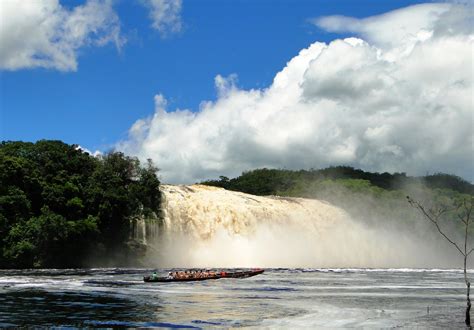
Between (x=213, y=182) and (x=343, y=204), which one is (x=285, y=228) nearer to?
(x=343, y=204)

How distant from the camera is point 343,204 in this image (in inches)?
3976

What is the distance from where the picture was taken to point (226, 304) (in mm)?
29469

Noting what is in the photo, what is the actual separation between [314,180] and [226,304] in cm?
10979

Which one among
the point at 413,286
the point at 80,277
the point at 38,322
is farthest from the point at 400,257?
the point at 38,322

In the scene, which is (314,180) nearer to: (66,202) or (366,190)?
(366,190)

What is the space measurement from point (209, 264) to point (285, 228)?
Answer: 12489 mm

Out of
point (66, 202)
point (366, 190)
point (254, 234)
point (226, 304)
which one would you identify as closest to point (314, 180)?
point (366, 190)

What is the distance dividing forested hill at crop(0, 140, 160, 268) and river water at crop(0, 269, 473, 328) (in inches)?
510

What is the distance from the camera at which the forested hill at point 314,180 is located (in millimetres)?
131000

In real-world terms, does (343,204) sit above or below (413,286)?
above

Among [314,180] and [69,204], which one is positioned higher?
[314,180]

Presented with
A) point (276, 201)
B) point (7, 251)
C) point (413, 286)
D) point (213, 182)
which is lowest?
point (413, 286)

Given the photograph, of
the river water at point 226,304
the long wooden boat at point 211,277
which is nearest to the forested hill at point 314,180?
the long wooden boat at point 211,277

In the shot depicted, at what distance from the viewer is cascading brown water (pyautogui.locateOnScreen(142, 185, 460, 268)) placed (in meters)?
65.1
